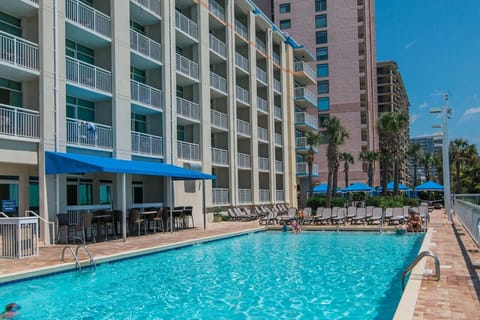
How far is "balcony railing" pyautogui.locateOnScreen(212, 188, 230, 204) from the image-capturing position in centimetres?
2688

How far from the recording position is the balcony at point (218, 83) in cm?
2772

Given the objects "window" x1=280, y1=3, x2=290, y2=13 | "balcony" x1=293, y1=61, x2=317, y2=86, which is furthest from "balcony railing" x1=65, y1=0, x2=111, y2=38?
"window" x1=280, y1=3, x2=290, y2=13

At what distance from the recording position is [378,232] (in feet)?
63.9

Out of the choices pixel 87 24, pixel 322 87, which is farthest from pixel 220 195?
pixel 322 87

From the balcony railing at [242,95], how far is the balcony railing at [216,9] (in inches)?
193

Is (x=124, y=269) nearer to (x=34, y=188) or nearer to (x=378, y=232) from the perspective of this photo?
(x=34, y=188)

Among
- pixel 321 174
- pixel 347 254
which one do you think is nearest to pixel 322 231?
pixel 347 254

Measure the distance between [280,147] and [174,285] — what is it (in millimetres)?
27981

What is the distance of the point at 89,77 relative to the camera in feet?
58.0

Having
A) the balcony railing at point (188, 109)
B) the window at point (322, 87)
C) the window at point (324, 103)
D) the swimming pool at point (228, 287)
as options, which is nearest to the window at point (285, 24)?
the window at point (322, 87)

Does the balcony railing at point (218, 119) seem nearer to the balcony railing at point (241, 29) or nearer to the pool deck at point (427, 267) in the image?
the balcony railing at point (241, 29)

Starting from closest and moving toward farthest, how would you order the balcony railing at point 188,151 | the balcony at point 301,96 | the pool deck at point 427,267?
the pool deck at point 427,267 < the balcony railing at point 188,151 < the balcony at point 301,96

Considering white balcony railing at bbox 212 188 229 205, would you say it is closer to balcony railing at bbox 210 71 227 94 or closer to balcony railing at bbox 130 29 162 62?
balcony railing at bbox 210 71 227 94

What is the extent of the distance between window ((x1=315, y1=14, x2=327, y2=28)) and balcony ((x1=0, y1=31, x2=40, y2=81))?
48.1 metres
